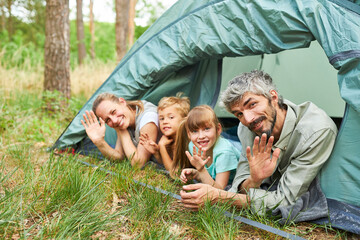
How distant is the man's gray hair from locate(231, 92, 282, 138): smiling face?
3cm

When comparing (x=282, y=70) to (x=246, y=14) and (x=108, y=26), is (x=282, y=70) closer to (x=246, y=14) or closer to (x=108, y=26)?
(x=246, y=14)

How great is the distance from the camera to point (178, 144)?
9.86 feet

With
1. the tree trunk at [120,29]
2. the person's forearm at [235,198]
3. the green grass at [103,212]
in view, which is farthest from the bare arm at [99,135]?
the tree trunk at [120,29]

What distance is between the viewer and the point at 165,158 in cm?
311

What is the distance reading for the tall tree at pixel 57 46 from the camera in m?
4.82

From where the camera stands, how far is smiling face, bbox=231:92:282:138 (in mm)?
2320

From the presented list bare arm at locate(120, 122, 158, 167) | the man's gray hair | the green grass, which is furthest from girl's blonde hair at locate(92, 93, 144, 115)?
the man's gray hair

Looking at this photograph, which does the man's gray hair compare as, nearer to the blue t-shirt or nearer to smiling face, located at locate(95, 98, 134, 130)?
the blue t-shirt

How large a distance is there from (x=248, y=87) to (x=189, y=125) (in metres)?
0.63

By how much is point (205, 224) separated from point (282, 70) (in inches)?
110

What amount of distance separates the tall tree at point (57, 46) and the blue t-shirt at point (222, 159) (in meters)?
3.05

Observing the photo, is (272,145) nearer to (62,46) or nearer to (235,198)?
(235,198)

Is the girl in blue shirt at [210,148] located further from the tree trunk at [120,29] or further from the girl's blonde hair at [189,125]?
the tree trunk at [120,29]

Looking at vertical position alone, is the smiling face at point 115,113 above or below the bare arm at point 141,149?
above
